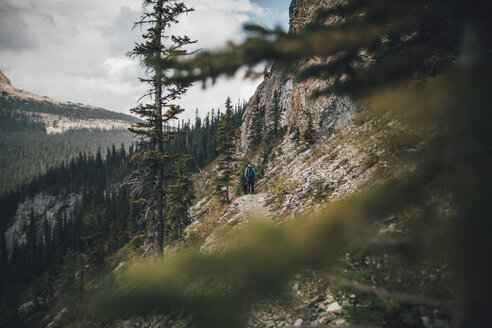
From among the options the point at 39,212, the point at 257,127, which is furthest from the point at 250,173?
the point at 39,212

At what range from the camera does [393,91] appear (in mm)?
1562

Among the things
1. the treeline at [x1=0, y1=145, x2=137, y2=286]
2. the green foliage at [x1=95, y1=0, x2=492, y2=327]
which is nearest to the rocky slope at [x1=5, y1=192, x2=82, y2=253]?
the treeline at [x1=0, y1=145, x2=137, y2=286]

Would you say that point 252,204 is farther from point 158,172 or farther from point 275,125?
point 275,125

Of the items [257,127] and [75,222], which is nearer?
[257,127]

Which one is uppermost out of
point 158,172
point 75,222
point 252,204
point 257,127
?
point 257,127

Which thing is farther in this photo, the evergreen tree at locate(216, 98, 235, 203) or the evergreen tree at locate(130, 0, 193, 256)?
the evergreen tree at locate(216, 98, 235, 203)

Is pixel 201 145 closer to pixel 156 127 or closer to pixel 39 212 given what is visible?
pixel 156 127

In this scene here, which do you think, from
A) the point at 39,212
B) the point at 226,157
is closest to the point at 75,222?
the point at 39,212

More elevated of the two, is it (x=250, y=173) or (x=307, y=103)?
(x=307, y=103)

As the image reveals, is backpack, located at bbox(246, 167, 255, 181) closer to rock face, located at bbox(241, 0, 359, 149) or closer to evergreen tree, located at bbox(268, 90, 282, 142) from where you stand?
rock face, located at bbox(241, 0, 359, 149)

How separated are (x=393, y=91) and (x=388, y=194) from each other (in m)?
0.73

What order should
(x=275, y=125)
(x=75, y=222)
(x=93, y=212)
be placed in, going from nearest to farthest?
(x=275, y=125) → (x=93, y=212) → (x=75, y=222)

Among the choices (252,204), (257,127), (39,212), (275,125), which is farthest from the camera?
(39,212)

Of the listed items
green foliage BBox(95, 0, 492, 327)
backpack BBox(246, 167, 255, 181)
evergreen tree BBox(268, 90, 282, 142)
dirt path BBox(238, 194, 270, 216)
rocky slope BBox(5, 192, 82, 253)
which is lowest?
rocky slope BBox(5, 192, 82, 253)
